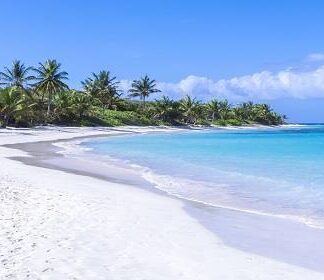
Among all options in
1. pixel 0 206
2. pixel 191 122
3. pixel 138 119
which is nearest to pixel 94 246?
pixel 0 206

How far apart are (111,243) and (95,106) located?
241 feet

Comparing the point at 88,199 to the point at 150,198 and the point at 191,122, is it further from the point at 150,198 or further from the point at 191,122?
the point at 191,122

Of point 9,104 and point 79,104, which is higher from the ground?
point 79,104

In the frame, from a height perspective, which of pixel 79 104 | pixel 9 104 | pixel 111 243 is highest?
pixel 79 104

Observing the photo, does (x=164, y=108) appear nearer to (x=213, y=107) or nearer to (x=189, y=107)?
(x=189, y=107)

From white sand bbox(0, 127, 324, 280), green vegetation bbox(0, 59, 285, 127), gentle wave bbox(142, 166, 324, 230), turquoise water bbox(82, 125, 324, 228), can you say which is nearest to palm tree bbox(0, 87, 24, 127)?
green vegetation bbox(0, 59, 285, 127)

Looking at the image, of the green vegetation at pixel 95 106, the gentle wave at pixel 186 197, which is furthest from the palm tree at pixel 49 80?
the gentle wave at pixel 186 197

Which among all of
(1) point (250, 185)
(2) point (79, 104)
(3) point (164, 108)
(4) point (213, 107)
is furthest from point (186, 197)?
(4) point (213, 107)

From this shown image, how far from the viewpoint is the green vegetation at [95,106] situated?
55844 mm

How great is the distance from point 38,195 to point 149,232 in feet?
13.6

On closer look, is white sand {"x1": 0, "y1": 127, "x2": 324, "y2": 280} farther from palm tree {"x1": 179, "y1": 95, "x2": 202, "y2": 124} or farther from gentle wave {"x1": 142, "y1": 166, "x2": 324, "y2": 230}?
palm tree {"x1": 179, "y1": 95, "x2": 202, "y2": 124}

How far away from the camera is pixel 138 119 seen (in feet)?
274

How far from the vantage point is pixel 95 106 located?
262 feet

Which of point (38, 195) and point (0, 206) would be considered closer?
point (0, 206)
